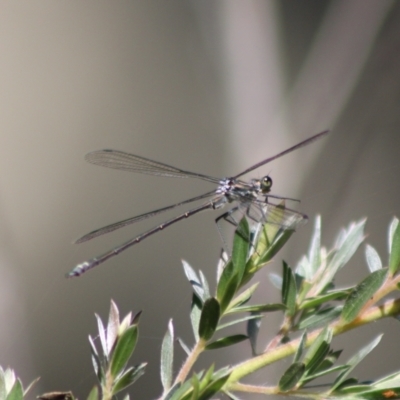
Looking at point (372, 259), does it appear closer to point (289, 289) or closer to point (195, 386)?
point (289, 289)

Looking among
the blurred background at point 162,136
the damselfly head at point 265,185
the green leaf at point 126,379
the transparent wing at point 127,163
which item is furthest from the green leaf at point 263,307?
the blurred background at point 162,136

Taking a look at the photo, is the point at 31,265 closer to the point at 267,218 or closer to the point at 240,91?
the point at 240,91

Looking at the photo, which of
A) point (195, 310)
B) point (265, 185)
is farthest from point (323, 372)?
point (265, 185)

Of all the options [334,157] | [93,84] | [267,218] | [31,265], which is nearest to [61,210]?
[31,265]

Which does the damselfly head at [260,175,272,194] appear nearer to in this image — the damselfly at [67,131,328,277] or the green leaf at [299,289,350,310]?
the damselfly at [67,131,328,277]

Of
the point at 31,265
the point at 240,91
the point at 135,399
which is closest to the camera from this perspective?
the point at 135,399

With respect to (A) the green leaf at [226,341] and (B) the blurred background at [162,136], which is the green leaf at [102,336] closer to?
(A) the green leaf at [226,341]
